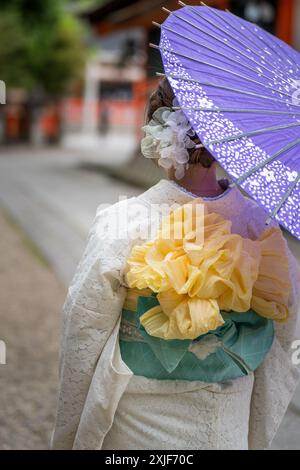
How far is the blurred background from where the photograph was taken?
156 inches

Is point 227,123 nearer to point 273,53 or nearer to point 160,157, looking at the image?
point 160,157

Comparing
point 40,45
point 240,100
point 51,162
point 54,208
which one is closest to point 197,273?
point 240,100

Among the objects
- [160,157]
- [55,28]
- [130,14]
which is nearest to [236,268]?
[160,157]

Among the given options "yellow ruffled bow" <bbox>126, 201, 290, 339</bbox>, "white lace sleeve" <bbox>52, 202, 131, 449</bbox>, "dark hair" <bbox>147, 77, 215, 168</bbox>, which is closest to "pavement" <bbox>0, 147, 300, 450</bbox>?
"white lace sleeve" <bbox>52, 202, 131, 449</bbox>

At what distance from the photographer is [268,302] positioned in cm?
195

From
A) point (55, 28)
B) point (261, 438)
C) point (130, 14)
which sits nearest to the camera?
point (261, 438)

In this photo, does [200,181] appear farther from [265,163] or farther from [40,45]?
[40,45]

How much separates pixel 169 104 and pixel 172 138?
118 millimetres

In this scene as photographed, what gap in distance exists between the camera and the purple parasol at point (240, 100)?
1.70 meters

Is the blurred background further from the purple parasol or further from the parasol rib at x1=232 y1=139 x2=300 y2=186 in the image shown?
the parasol rib at x1=232 y1=139 x2=300 y2=186

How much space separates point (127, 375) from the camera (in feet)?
6.40

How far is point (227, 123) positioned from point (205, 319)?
503 millimetres

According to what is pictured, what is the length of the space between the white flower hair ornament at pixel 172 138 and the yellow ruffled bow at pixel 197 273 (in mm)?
131

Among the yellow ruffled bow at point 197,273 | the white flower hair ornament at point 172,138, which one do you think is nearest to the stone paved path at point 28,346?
the yellow ruffled bow at point 197,273
